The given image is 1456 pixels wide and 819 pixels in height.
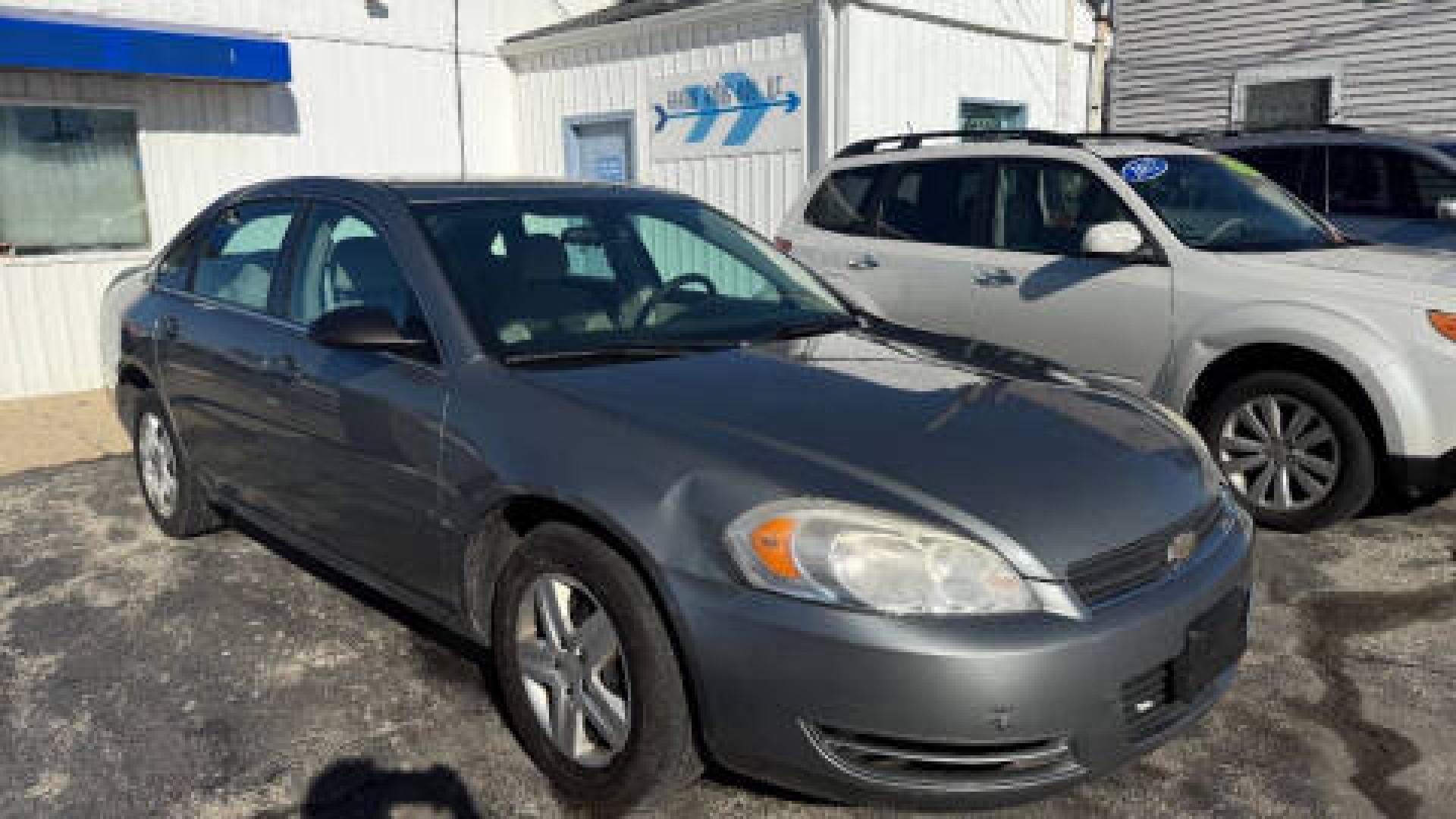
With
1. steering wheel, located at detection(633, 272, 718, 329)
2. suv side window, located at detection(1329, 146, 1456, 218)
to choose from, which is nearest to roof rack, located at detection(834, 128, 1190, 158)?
suv side window, located at detection(1329, 146, 1456, 218)

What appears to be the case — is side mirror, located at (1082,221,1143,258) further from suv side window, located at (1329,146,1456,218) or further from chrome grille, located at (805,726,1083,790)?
suv side window, located at (1329,146,1456,218)

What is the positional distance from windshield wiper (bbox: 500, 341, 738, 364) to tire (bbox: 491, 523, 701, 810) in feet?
1.70

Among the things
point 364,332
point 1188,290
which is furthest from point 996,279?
point 364,332

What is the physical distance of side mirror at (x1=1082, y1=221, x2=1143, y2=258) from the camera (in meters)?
5.09

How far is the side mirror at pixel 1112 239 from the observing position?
5.09 metres

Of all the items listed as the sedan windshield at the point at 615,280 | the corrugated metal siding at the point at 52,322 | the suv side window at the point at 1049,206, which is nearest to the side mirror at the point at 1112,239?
the suv side window at the point at 1049,206

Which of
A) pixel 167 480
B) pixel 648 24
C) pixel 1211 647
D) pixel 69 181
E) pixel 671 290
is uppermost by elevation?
pixel 648 24

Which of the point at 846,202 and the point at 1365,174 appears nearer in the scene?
the point at 846,202

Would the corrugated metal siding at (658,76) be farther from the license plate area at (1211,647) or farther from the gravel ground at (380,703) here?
the license plate area at (1211,647)

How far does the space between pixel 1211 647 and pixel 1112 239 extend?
2.95 m

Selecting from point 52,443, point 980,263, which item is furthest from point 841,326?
point 52,443

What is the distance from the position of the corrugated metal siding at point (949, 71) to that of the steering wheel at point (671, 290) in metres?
5.97

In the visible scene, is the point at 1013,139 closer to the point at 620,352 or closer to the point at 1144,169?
the point at 1144,169

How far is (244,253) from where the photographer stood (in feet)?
13.9
